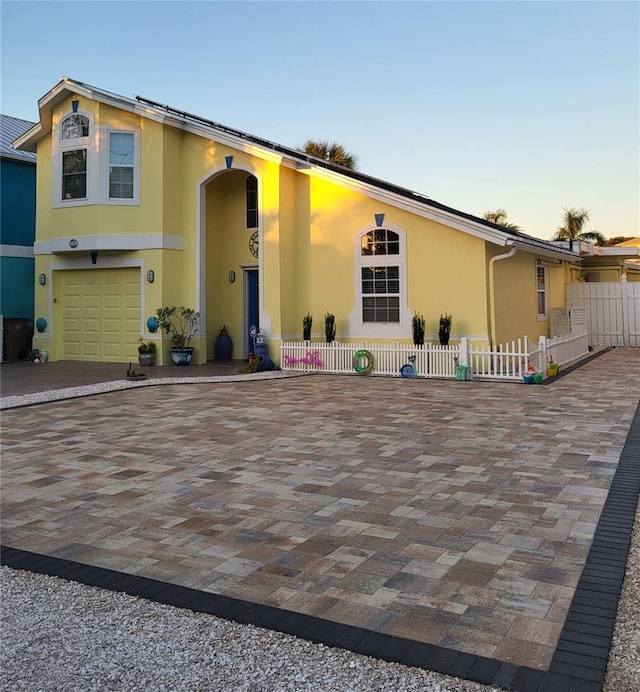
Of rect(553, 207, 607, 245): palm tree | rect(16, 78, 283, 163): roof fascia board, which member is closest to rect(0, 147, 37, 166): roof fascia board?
rect(16, 78, 283, 163): roof fascia board

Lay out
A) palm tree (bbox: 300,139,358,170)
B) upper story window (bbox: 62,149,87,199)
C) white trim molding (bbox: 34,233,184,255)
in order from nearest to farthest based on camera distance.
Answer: white trim molding (bbox: 34,233,184,255)
upper story window (bbox: 62,149,87,199)
palm tree (bbox: 300,139,358,170)

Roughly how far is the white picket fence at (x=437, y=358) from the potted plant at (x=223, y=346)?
266cm

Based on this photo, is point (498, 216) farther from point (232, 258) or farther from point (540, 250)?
point (232, 258)

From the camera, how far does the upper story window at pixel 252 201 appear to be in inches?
671

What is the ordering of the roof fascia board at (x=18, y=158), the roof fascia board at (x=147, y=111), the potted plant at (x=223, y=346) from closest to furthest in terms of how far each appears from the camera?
the roof fascia board at (x=147, y=111) < the potted plant at (x=223, y=346) < the roof fascia board at (x=18, y=158)

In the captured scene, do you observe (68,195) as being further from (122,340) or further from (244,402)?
(244,402)

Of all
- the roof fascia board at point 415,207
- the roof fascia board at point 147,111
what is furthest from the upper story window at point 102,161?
the roof fascia board at point 415,207

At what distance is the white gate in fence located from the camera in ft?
66.3

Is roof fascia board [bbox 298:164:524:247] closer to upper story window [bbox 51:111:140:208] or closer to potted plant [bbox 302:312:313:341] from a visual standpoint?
potted plant [bbox 302:312:313:341]

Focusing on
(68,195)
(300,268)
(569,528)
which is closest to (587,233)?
(300,268)

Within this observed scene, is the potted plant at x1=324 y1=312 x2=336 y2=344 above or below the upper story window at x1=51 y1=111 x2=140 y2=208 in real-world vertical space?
below

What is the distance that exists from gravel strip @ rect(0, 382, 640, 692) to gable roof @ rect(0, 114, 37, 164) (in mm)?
18405

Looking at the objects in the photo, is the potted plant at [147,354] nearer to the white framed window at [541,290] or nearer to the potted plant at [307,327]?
the potted plant at [307,327]

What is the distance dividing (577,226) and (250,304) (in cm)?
3318
